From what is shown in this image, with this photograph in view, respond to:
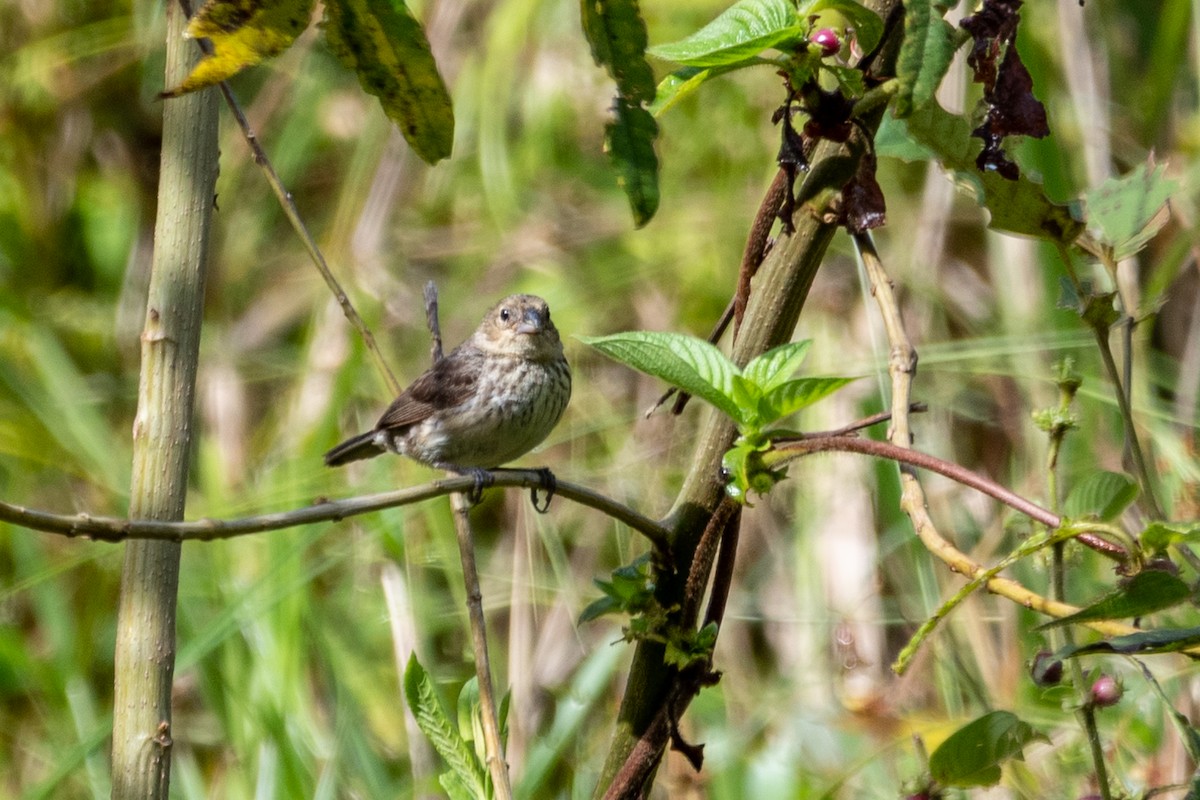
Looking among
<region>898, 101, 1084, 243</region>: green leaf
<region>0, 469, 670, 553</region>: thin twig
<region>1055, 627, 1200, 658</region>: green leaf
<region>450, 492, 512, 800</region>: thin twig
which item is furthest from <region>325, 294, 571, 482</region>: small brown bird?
<region>1055, 627, 1200, 658</region>: green leaf

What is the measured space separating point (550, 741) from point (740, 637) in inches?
56.1

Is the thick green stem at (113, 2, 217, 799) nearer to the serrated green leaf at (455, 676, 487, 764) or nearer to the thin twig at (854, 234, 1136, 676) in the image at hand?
the serrated green leaf at (455, 676, 487, 764)

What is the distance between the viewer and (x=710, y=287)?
4527mm

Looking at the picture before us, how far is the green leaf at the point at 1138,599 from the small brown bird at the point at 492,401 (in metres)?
2.37

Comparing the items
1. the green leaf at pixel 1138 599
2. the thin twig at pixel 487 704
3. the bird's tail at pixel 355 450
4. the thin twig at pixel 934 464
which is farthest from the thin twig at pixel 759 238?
the bird's tail at pixel 355 450

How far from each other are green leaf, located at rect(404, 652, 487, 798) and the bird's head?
2.10 metres

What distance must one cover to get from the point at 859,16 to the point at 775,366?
34 centimetres

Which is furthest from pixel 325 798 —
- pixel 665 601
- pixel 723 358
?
pixel 723 358

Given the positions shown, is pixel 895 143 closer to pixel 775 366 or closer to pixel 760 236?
pixel 760 236

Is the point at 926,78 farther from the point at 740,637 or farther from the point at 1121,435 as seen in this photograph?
the point at 740,637

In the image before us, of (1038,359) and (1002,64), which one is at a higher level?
(1038,359)

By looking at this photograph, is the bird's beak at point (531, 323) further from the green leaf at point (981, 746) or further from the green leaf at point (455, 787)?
the green leaf at point (981, 746)

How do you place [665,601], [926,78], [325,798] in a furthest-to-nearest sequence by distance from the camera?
[325,798], [665,601], [926,78]

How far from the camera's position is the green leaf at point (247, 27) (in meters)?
1.03
